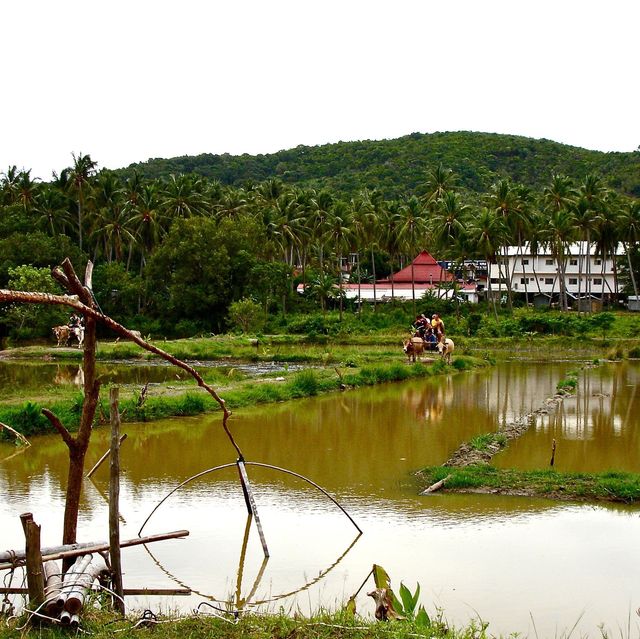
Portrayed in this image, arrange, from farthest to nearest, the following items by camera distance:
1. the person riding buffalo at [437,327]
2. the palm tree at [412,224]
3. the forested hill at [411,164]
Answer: the forested hill at [411,164]
the palm tree at [412,224]
the person riding buffalo at [437,327]

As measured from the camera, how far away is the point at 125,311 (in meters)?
56.9

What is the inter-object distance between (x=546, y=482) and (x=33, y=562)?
845cm

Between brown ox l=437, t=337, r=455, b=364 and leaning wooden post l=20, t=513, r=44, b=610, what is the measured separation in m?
26.4

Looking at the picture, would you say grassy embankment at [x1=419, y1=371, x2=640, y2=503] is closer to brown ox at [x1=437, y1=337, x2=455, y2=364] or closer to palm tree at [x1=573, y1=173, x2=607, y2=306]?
brown ox at [x1=437, y1=337, x2=455, y2=364]

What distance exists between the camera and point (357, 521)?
442 inches

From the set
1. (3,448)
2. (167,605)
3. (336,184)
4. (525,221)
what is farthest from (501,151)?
(167,605)

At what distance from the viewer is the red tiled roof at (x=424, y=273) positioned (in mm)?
67812

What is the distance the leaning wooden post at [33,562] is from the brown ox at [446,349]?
86.6ft

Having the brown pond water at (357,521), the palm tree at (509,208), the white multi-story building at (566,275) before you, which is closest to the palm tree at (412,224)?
the palm tree at (509,208)

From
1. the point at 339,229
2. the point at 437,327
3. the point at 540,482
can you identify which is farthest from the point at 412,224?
the point at 540,482

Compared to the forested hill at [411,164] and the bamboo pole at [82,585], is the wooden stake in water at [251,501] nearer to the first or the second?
the bamboo pole at [82,585]

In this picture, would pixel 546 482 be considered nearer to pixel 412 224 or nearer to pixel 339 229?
pixel 339 229

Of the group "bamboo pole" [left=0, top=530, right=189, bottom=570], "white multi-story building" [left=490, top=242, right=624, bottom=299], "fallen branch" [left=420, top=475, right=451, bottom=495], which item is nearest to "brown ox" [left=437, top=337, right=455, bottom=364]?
"fallen branch" [left=420, top=475, right=451, bottom=495]

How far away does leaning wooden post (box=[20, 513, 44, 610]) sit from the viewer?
22.0 feet
